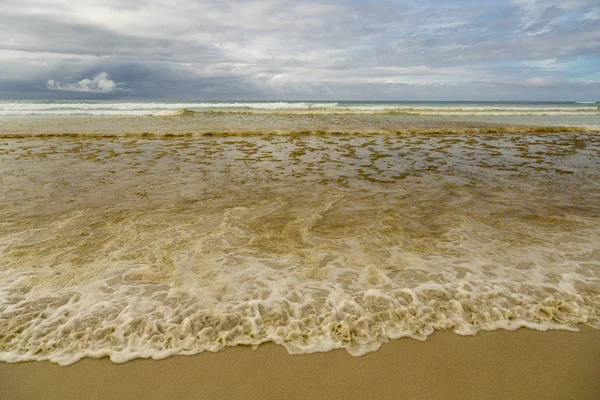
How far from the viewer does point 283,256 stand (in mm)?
4777

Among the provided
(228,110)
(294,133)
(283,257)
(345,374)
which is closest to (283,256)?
(283,257)

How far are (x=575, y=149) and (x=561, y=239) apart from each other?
12458 mm

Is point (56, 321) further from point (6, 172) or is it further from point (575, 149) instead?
point (575, 149)

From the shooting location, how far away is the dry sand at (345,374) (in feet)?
8.63

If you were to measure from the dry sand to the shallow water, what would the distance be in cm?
15

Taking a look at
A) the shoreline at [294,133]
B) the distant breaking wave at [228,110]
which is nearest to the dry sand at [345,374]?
the shoreline at [294,133]

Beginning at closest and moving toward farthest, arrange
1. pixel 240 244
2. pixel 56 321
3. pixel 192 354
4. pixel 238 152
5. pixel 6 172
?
pixel 192 354 → pixel 56 321 → pixel 240 244 → pixel 6 172 → pixel 238 152

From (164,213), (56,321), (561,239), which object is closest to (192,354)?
(56,321)

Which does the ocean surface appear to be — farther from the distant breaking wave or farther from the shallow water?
the distant breaking wave

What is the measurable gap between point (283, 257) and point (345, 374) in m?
2.15

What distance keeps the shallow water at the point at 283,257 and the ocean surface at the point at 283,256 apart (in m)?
0.02

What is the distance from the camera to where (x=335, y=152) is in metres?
13.5

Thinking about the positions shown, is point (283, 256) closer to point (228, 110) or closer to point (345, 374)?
point (345, 374)

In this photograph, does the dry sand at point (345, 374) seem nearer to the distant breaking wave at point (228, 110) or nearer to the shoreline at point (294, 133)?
the shoreline at point (294, 133)
